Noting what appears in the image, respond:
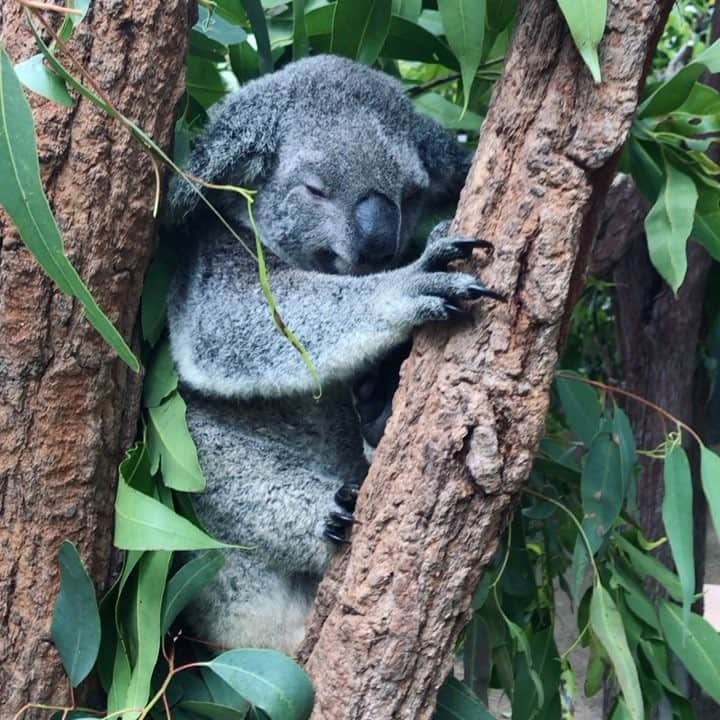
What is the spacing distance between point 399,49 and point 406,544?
1198 millimetres

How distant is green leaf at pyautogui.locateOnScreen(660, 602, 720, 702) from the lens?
76.6 inches

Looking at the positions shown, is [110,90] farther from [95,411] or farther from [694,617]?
[694,617]

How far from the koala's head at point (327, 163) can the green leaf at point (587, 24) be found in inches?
25.0

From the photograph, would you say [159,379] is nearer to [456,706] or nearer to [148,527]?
[148,527]

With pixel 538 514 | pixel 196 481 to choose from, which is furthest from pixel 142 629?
pixel 538 514

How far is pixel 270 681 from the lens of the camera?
1.61 metres

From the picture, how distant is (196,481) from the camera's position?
5.90ft

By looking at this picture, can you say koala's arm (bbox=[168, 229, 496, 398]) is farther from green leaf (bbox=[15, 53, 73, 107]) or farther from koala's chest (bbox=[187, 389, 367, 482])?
green leaf (bbox=[15, 53, 73, 107])

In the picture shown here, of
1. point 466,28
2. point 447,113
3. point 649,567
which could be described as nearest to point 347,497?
point 649,567

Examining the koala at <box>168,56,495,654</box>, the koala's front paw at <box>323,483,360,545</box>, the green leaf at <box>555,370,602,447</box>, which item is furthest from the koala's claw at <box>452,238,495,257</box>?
the green leaf at <box>555,370,602,447</box>

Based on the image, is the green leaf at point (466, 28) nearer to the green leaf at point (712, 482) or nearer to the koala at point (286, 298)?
the koala at point (286, 298)

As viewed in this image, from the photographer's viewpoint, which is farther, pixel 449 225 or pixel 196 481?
pixel 196 481

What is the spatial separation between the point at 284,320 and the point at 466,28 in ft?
2.00

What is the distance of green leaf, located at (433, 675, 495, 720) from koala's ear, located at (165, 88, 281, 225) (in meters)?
1.01
